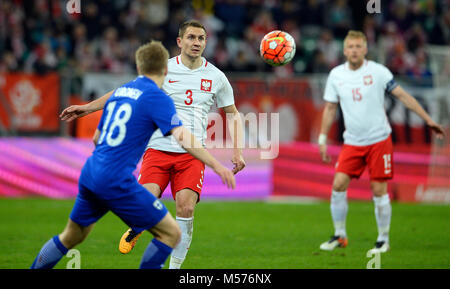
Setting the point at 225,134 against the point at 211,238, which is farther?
the point at 225,134

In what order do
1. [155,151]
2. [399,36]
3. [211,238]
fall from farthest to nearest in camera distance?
1. [399,36]
2. [211,238]
3. [155,151]

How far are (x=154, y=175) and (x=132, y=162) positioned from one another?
5.49 feet

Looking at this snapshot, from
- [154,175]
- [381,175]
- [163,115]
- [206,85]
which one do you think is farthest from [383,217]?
[163,115]

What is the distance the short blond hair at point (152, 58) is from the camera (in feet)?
18.9

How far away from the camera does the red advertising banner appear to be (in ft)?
52.3

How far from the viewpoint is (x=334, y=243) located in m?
9.53

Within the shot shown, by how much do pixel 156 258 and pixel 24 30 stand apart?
46.8 feet

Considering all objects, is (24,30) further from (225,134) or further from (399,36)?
(399,36)

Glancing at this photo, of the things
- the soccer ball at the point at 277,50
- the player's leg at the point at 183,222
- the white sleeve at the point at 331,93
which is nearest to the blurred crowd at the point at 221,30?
the white sleeve at the point at 331,93

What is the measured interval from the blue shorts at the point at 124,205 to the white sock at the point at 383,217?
467 cm

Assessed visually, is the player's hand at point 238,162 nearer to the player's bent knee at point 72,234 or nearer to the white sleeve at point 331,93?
the player's bent knee at point 72,234

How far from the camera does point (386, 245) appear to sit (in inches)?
371

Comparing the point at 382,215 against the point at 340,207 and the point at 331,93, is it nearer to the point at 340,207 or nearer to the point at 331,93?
the point at 340,207

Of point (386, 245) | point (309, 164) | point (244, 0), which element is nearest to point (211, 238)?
point (386, 245)
